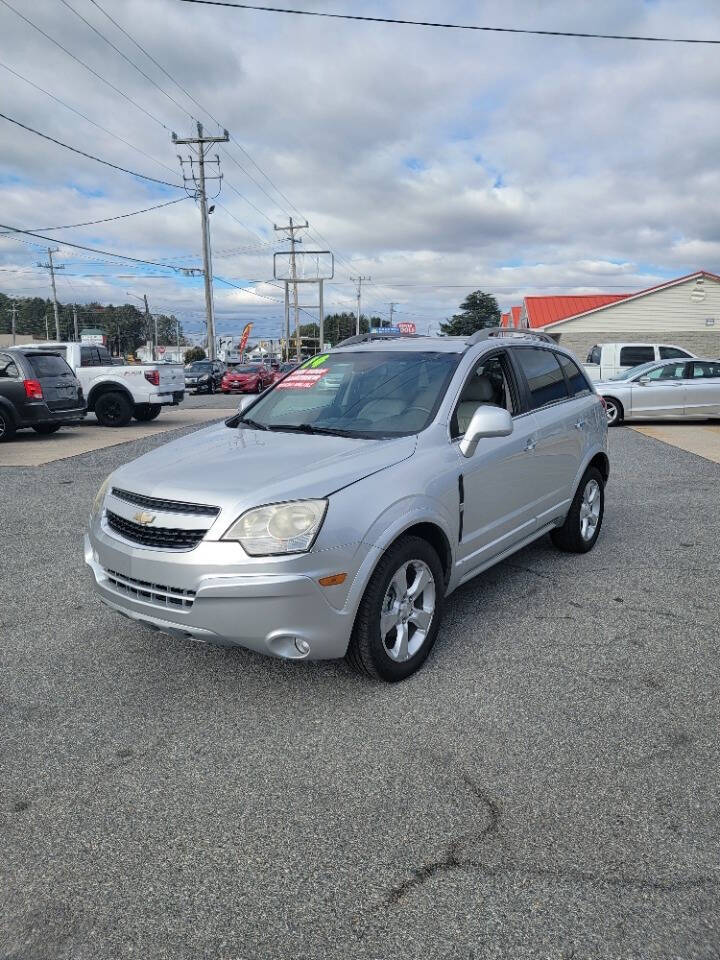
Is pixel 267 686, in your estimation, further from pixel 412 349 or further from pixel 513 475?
pixel 412 349

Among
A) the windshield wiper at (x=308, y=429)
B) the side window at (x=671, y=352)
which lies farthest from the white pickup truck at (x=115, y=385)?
the side window at (x=671, y=352)

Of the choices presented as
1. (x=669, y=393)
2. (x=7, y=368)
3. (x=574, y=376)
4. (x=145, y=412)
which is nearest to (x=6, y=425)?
(x=7, y=368)

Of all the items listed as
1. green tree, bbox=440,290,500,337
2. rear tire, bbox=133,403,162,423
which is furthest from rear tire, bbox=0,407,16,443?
green tree, bbox=440,290,500,337

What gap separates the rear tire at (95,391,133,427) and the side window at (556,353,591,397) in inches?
507

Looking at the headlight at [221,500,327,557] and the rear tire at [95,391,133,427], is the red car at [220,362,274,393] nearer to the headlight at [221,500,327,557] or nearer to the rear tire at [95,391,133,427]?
the rear tire at [95,391,133,427]

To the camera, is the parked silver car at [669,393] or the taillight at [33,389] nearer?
the taillight at [33,389]

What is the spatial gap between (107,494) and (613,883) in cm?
279

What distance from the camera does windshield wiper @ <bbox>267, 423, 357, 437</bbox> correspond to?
403 centimetres

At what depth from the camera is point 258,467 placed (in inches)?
137

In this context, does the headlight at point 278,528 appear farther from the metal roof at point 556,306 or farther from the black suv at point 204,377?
the metal roof at point 556,306

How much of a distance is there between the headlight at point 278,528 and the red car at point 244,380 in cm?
2945

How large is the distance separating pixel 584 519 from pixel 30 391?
1057 cm

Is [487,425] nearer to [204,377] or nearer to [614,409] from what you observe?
[614,409]

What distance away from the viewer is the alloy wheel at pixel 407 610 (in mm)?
3451
